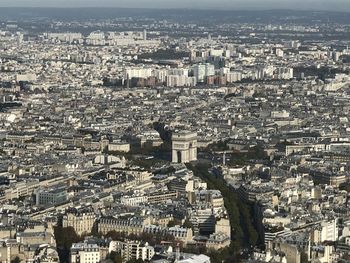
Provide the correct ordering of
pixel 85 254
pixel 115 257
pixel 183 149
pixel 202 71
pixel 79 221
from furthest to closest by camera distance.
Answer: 1. pixel 202 71
2. pixel 183 149
3. pixel 79 221
4. pixel 115 257
5. pixel 85 254

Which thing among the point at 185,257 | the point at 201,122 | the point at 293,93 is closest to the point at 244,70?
the point at 293,93

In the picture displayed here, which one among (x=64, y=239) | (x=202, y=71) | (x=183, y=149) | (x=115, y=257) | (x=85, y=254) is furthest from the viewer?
(x=202, y=71)

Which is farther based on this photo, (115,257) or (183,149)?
(183,149)

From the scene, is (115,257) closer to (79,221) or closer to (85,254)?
(85,254)

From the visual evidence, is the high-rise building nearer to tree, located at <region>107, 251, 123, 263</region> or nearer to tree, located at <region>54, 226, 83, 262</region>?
tree, located at <region>54, 226, 83, 262</region>

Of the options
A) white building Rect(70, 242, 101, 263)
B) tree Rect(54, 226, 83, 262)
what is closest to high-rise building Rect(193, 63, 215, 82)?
tree Rect(54, 226, 83, 262)

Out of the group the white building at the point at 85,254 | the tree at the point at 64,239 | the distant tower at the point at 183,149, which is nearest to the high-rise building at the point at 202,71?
the distant tower at the point at 183,149

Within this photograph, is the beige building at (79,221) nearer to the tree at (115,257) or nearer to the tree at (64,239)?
the tree at (64,239)

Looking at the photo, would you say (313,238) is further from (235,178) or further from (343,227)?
(235,178)

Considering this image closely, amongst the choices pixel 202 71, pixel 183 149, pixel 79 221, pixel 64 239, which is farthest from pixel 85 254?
pixel 202 71
